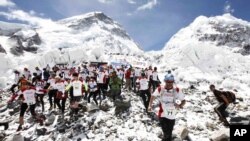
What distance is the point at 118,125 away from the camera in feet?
51.0

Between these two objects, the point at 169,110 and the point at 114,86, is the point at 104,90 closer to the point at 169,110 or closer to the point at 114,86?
the point at 114,86

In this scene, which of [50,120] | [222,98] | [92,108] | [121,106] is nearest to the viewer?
[222,98]

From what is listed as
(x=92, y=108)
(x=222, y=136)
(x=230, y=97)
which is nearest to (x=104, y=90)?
(x=92, y=108)

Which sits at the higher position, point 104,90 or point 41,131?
point 104,90

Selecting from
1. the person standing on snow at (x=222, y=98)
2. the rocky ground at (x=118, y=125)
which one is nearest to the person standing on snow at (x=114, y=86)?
the rocky ground at (x=118, y=125)

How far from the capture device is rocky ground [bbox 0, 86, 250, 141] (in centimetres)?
1405

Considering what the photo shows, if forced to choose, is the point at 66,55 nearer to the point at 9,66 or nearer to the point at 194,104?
the point at 9,66

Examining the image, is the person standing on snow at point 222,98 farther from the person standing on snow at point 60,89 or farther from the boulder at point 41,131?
the boulder at point 41,131

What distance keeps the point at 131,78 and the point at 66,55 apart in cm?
10020

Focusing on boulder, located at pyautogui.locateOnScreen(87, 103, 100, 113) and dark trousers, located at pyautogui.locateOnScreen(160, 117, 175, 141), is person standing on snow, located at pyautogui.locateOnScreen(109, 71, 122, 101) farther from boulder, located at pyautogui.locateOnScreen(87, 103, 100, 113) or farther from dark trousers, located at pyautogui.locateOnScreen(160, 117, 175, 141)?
dark trousers, located at pyautogui.locateOnScreen(160, 117, 175, 141)

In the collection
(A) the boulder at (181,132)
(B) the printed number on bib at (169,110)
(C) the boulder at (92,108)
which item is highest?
(B) the printed number on bib at (169,110)

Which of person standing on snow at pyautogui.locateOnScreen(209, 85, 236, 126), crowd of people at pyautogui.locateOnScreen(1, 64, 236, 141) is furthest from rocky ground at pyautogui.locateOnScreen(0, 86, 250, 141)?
person standing on snow at pyautogui.locateOnScreen(209, 85, 236, 126)

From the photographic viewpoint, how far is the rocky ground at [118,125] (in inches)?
553

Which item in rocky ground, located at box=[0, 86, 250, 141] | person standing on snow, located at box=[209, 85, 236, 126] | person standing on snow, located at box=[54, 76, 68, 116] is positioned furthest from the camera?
person standing on snow, located at box=[54, 76, 68, 116]
